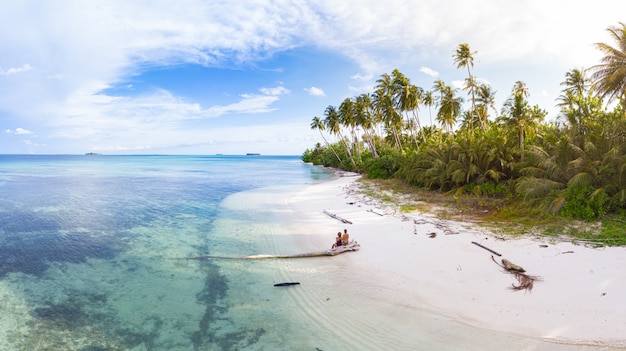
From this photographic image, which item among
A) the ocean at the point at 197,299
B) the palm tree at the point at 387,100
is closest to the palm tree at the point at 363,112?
the palm tree at the point at 387,100

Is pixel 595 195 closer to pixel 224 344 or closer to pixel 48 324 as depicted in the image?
pixel 224 344

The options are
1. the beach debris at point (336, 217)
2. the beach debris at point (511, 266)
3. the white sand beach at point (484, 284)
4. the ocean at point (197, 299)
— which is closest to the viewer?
the white sand beach at point (484, 284)

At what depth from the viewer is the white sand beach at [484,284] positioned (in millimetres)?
6340

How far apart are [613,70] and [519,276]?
1857 cm

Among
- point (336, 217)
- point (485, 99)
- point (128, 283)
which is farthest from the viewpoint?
point (485, 99)

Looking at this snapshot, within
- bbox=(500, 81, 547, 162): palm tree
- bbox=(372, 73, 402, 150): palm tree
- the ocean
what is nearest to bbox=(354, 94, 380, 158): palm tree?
bbox=(372, 73, 402, 150): palm tree

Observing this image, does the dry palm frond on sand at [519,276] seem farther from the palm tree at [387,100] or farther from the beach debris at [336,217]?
the palm tree at [387,100]

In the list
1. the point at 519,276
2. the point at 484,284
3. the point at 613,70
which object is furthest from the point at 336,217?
the point at 613,70

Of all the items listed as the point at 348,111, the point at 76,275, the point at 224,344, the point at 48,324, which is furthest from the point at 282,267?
the point at 348,111

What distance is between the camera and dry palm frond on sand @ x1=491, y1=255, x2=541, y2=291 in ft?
25.2

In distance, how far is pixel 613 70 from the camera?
60.8 feet

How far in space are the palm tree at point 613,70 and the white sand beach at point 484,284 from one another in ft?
47.4

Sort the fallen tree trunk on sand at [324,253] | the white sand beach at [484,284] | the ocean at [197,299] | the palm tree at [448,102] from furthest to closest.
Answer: the palm tree at [448,102] < the fallen tree trunk on sand at [324,253] < the ocean at [197,299] < the white sand beach at [484,284]

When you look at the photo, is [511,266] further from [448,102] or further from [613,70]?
[448,102]
